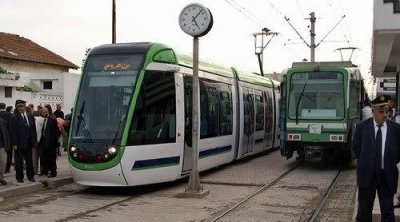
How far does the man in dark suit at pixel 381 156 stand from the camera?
262 inches

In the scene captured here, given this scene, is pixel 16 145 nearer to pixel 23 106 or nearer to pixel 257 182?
pixel 23 106

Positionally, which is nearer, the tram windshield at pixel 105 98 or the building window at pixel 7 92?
the tram windshield at pixel 105 98

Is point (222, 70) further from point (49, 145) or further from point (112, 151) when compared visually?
point (112, 151)

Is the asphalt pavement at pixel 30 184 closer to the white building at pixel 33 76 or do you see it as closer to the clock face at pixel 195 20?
the clock face at pixel 195 20

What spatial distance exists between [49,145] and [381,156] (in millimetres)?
8376

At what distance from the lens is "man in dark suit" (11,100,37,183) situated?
12.2m

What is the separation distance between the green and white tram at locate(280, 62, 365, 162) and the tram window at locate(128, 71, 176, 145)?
210 inches

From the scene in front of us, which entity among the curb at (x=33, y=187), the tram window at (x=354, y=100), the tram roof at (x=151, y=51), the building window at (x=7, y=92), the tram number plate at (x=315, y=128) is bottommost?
the curb at (x=33, y=187)

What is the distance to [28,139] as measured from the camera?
12.5 meters

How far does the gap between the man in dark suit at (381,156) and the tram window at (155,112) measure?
520 cm

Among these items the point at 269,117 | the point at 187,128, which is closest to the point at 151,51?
the point at 187,128

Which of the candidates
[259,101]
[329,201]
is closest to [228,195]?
[329,201]

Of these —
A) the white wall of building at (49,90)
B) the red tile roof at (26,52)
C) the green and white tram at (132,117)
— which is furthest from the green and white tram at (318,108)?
the red tile roof at (26,52)

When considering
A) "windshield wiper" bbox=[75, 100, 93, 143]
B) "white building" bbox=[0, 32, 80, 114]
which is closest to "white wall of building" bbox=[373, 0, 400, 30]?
"windshield wiper" bbox=[75, 100, 93, 143]
